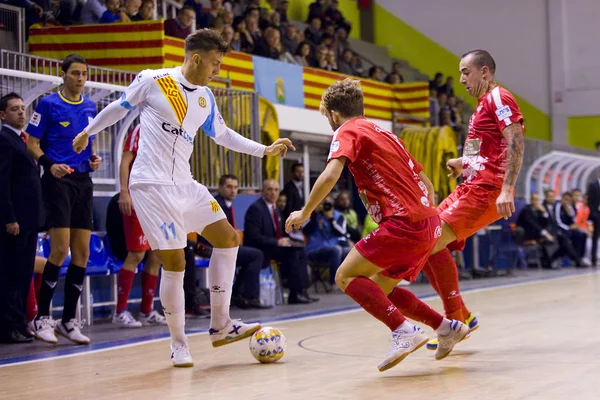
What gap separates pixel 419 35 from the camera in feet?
80.5

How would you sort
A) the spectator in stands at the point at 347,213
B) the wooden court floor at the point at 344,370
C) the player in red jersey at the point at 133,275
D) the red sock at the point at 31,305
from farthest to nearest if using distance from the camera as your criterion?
the spectator in stands at the point at 347,213 → the player in red jersey at the point at 133,275 → the red sock at the point at 31,305 → the wooden court floor at the point at 344,370

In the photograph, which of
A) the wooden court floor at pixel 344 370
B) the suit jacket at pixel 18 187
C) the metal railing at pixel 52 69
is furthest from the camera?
the metal railing at pixel 52 69

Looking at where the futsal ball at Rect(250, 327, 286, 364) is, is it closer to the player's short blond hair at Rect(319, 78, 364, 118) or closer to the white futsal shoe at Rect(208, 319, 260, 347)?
the white futsal shoe at Rect(208, 319, 260, 347)

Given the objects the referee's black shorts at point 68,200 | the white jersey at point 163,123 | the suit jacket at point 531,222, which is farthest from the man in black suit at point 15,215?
the suit jacket at point 531,222

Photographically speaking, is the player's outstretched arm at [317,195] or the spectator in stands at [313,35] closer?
the player's outstretched arm at [317,195]

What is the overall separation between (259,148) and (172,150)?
0.66m

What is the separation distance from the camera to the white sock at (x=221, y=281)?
5.83m

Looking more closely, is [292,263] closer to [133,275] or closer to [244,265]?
[244,265]

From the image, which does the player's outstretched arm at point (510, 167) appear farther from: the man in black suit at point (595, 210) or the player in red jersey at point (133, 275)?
the man in black suit at point (595, 210)

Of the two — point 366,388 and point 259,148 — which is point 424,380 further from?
point 259,148

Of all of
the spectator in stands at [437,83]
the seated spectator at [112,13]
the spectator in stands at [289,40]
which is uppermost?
the spectator in stands at [289,40]

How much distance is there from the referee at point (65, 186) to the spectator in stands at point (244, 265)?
2.79 metres

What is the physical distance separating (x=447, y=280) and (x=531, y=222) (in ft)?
37.0

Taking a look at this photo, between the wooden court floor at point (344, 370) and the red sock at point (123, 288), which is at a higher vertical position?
the red sock at point (123, 288)
